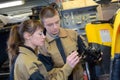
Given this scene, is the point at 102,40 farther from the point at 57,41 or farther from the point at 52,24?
the point at 52,24

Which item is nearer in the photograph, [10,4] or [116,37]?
[116,37]

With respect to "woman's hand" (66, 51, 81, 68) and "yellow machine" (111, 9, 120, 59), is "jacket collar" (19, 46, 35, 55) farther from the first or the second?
"yellow machine" (111, 9, 120, 59)

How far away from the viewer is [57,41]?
7.20 feet

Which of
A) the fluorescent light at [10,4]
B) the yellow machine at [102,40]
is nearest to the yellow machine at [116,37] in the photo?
the yellow machine at [102,40]

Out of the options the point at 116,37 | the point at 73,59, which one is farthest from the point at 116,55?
the point at 73,59

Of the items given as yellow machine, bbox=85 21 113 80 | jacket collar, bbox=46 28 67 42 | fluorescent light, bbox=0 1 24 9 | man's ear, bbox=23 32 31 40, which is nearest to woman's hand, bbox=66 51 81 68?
jacket collar, bbox=46 28 67 42

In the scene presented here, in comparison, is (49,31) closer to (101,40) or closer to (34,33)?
(34,33)

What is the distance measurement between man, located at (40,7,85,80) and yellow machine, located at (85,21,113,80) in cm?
39

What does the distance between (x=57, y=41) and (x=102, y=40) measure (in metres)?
0.58

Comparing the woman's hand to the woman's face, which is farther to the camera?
the woman's hand

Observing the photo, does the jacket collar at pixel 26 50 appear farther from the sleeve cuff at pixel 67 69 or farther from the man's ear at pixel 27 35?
the sleeve cuff at pixel 67 69

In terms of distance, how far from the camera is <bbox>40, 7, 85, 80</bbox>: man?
2105 millimetres

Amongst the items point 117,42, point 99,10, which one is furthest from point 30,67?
point 99,10

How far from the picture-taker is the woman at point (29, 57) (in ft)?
5.76
